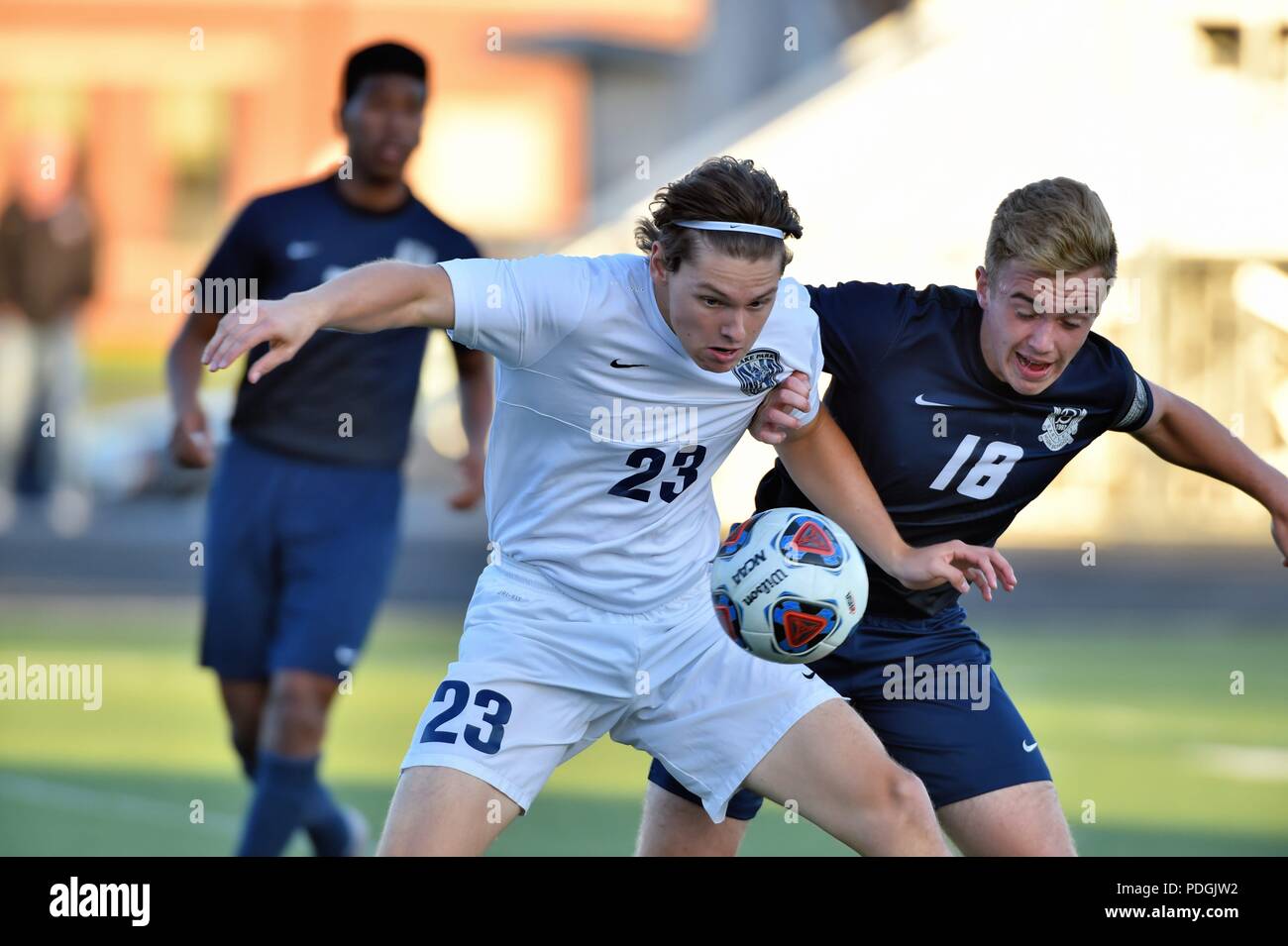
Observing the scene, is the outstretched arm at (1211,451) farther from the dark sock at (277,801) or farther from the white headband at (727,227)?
the dark sock at (277,801)

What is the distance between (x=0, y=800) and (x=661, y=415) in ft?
16.0

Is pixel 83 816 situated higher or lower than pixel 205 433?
lower

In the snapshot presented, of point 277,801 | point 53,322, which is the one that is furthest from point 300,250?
point 53,322

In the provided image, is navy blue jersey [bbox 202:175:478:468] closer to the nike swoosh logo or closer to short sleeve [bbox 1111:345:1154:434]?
the nike swoosh logo

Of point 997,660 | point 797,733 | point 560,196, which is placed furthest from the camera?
point 560,196

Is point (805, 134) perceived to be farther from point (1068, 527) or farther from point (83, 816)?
point (83, 816)

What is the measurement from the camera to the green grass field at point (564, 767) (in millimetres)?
7797

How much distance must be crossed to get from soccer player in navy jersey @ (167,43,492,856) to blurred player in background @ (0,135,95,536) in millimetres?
9965

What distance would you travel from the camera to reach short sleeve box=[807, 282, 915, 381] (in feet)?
16.6

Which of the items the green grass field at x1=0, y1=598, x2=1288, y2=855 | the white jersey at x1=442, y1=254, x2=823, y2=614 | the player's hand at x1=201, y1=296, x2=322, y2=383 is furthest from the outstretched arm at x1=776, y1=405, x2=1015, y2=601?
the green grass field at x1=0, y1=598, x2=1288, y2=855

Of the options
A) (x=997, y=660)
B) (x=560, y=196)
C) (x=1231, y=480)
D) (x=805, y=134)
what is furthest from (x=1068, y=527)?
(x=1231, y=480)

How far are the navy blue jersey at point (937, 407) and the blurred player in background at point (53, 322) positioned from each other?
479 inches

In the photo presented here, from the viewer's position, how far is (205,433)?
6.43 m

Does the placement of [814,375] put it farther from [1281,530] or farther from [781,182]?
[781,182]
